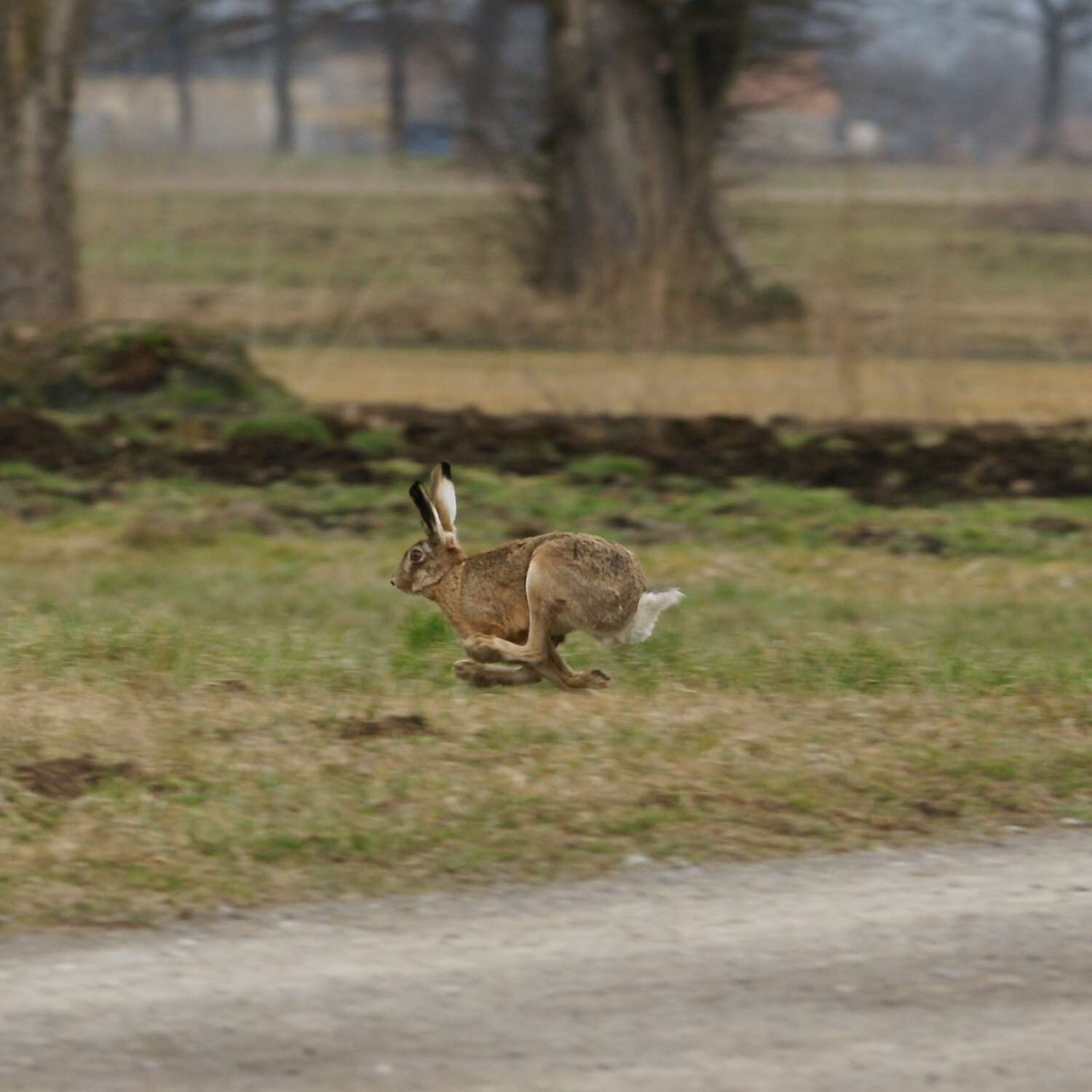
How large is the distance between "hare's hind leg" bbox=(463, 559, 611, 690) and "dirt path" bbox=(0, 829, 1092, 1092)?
5.18ft

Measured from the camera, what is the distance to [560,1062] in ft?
16.1

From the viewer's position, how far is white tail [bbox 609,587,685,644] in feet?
25.4

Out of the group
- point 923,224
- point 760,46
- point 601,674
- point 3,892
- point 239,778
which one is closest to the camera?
point 3,892

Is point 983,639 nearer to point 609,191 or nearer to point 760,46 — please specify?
point 609,191

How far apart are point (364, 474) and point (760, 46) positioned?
15.3 metres

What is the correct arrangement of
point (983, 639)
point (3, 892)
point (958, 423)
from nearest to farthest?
point (3, 892)
point (983, 639)
point (958, 423)

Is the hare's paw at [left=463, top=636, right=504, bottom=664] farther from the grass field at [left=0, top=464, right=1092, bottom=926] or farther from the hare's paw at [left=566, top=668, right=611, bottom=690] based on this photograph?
the hare's paw at [left=566, top=668, right=611, bottom=690]

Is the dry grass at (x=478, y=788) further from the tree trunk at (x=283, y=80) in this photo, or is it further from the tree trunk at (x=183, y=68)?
the tree trunk at (x=283, y=80)

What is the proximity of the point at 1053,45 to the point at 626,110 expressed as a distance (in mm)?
27785

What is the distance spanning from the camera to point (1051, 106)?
6016 centimetres

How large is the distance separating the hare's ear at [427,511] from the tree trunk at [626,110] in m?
18.7

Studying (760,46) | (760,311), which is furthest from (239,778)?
(760,46)

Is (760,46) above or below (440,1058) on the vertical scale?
above

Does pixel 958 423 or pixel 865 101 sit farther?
pixel 865 101
